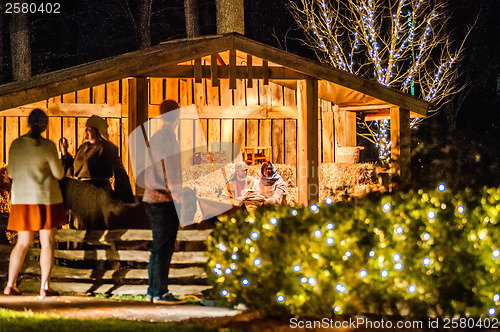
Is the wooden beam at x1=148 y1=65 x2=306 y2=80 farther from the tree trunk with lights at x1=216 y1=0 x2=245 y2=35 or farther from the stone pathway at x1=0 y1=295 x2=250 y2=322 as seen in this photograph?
the tree trunk with lights at x1=216 y1=0 x2=245 y2=35

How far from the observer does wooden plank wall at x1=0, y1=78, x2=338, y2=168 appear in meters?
14.9

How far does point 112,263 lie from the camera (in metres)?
9.50

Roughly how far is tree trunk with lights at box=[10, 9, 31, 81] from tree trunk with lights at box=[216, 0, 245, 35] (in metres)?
7.74

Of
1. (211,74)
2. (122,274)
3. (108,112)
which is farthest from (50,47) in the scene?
(122,274)

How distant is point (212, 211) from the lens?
10.9 metres

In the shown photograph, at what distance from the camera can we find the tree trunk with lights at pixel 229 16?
16500 mm

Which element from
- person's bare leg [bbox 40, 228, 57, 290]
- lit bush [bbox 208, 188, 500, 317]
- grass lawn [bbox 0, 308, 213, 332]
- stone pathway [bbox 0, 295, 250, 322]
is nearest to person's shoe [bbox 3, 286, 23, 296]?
stone pathway [bbox 0, 295, 250, 322]

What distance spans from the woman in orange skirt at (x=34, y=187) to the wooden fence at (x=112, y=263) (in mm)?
870

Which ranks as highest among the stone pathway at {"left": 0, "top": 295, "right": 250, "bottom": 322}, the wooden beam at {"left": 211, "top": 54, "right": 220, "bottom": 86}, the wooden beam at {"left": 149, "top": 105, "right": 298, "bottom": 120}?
the wooden beam at {"left": 211, "top": 54, "right": 220, "bottom": 86}

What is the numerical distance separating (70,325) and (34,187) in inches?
79.5

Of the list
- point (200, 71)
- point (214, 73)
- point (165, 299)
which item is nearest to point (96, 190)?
point (165, 299)

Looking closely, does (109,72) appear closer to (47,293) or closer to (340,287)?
(47,293)

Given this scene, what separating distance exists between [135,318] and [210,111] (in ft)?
28.8

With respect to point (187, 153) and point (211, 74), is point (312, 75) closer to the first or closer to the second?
point (211, 74)
